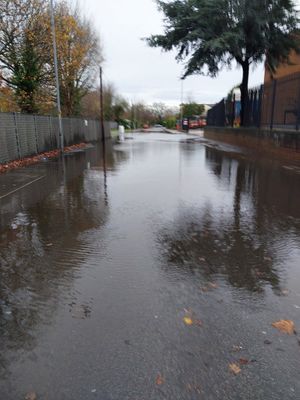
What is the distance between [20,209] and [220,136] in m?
24.5

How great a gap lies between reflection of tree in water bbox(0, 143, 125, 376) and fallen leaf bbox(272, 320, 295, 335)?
6.38 ft

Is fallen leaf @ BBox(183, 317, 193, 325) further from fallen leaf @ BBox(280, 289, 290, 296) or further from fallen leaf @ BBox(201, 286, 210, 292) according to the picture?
fallen leaf @ BBox(280, 289, 290, 296)

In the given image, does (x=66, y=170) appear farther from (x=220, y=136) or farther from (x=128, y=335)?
(x=220, y=136)

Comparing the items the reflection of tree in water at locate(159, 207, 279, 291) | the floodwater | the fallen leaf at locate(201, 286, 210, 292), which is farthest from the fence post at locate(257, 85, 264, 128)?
the fallen leaf at locate(201, 286, 210, 292)

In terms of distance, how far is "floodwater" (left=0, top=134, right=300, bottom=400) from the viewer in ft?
7.78

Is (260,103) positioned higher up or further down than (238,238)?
higher up

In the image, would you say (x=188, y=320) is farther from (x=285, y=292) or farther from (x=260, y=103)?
(x=260, y=103)

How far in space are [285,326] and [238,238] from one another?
7.45 feet

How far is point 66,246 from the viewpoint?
15.8 ft

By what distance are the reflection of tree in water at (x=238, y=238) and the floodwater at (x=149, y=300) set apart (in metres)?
0.02

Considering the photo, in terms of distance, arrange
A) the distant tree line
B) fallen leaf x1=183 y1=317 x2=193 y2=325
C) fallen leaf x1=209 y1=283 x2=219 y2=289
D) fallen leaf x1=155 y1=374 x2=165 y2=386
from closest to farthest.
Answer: fallen leaf x1=155 y1=374 x2=165 y2=386
fallen leaf x1=183 y1=317 x2=193 y2=325
fallen leaf x1=209 y1=283 x2=219 y2=289
the distant tree line

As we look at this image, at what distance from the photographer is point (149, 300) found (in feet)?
11.0

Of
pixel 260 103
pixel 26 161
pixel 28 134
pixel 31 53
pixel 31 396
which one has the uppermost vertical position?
pixel 31 53

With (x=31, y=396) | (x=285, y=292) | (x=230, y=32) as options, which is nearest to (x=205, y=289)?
(x=285, y=292)
